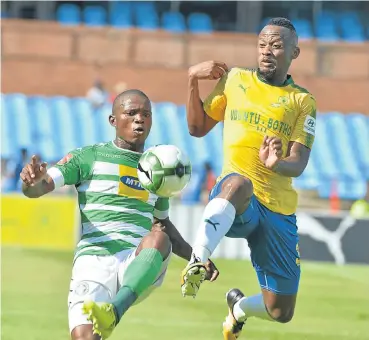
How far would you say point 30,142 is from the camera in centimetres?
2912

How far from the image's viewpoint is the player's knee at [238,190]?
24.8ft

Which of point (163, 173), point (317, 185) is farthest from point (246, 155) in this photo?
point (317, 185)

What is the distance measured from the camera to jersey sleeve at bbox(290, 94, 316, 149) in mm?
8094

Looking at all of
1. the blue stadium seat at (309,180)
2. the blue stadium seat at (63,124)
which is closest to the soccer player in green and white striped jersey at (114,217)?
the blue stadium seat at (309,180)

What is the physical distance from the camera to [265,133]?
8094 mm

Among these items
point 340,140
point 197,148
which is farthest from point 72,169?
point 340,140

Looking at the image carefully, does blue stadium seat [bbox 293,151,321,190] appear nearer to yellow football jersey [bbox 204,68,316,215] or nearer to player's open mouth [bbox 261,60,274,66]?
yellow football jersey [bbox 204,68,316,215]

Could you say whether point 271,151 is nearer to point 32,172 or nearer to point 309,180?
point 32,172

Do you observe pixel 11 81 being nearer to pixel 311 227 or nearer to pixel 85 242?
pixel 311 227

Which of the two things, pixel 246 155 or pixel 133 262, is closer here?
pixel 133 262

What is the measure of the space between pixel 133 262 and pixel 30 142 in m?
22.4

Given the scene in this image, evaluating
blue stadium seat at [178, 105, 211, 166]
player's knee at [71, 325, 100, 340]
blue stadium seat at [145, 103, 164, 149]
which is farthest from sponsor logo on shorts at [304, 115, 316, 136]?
blue stadium seat at [145, 103, 164, 149]

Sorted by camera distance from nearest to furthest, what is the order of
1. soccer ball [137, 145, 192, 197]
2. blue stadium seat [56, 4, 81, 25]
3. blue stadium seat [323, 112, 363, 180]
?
soccer ball [137, 145, 192, 197], blue stadium seat [323, 112, 363, 180], blue stadium seat [56, 4, 81, 25]

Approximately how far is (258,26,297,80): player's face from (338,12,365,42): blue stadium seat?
24326 mm
